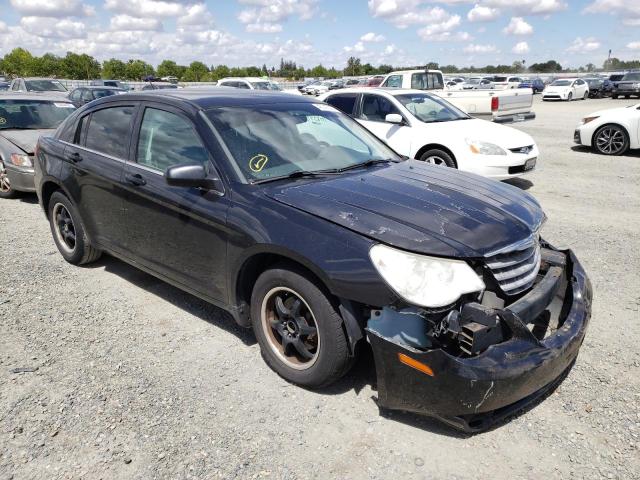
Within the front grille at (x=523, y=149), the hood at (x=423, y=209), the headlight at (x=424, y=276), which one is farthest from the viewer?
the front grille at (x=523, y=149)

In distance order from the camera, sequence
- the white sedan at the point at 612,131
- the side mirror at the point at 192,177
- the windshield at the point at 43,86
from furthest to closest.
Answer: the windshield at the point at 43,86, the white sedan at the point at 612,131, the side mirror at the point at 192,177

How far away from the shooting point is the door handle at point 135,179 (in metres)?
3.76

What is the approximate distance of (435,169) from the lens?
396 centimetres

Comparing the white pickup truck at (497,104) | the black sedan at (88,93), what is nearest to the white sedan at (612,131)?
the white pickup truck at (497,104)

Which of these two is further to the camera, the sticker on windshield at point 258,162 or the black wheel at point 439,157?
the black wheel at point 439,157

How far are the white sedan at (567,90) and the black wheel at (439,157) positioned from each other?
102 feet

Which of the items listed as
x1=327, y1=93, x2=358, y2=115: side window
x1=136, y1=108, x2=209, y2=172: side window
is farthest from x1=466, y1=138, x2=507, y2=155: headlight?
x1=136, y1=108, x2=209, y2=172: side window

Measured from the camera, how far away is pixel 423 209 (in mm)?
2904

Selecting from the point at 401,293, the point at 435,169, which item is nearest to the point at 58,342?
the point at 401,293

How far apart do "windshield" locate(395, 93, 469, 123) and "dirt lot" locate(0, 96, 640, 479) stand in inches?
191

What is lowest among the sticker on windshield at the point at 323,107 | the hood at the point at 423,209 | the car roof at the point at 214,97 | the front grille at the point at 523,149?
the front grille at the point at 523,149

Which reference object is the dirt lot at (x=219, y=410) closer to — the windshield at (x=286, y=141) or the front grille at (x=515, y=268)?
the front grille at (x=515, y=268)

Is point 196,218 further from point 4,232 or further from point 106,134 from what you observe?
point 4,232

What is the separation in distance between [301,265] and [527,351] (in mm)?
1266
